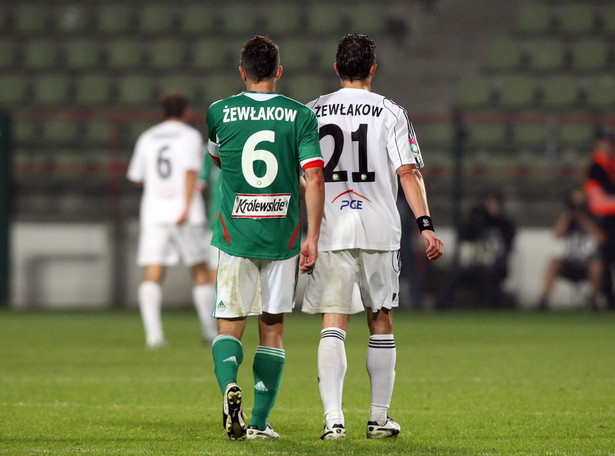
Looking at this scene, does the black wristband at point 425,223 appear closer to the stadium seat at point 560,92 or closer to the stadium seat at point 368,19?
the stadium seat at point 560,92

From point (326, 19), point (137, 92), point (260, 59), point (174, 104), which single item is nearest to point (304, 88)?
point (326, 19)

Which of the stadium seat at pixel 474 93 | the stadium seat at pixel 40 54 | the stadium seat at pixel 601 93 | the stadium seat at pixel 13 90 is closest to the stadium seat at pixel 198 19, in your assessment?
the stadium seat at pixel 40 54

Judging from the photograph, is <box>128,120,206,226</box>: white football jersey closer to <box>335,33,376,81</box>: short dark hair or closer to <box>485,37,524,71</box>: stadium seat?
<box>335,33,376,81</box>: short dark hair

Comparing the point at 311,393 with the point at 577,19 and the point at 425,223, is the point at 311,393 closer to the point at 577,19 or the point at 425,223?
the point at 425,223

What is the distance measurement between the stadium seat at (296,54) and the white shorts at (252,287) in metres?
13.2

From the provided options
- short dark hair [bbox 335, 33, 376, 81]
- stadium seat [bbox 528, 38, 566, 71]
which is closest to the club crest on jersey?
short dark hair [bbox 335, 33, 376, 81]

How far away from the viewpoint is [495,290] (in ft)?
48.2

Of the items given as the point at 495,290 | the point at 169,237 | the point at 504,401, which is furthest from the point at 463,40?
the point at 504,401

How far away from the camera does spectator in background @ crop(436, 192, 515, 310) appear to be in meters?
14.4

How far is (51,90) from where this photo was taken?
1862cm

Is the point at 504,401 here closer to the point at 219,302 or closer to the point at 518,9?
the point at 219,302

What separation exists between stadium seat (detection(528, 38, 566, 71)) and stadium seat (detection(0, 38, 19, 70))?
336 inches

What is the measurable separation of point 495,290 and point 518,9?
6.17m

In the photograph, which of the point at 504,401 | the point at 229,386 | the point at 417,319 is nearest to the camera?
the point at 229,386
